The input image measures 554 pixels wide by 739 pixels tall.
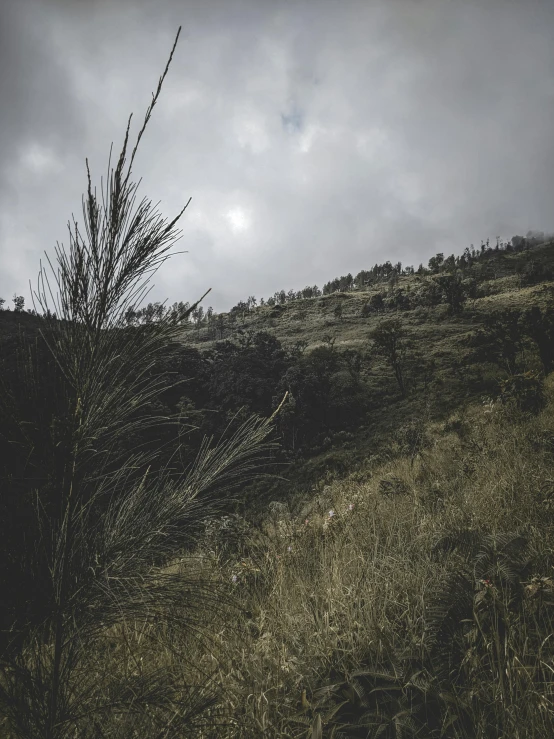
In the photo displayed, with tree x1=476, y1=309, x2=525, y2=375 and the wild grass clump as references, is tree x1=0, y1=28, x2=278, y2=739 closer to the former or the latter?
the wild grass clump

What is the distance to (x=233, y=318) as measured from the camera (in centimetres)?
8975

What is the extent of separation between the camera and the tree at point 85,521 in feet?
3.64

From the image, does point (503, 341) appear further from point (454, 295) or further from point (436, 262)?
point (436, 262)

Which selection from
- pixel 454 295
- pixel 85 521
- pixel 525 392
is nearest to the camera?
pixel 85 521

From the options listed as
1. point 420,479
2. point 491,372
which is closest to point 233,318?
point 491,372

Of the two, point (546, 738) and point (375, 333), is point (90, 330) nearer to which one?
point (546, 738)

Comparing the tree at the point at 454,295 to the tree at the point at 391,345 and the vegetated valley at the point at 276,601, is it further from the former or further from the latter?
the vegetated valley at the point at 276,601

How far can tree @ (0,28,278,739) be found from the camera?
1.11 metres

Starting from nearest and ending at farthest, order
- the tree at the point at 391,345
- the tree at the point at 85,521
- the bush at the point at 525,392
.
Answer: the tree at the point at 85,521 < the bush at the point at 525,392 < the tree at the point at 391,345

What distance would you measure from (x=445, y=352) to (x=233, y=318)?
2367 inches

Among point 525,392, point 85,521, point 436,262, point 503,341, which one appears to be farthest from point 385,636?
point 436,262

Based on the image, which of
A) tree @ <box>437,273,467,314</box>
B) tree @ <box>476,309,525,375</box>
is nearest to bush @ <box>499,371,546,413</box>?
tree @ <box>476,309,525,375</box>

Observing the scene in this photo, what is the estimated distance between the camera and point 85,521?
1.32 m

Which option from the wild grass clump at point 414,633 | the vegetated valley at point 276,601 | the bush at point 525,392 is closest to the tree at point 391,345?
the bush at point 525,392
